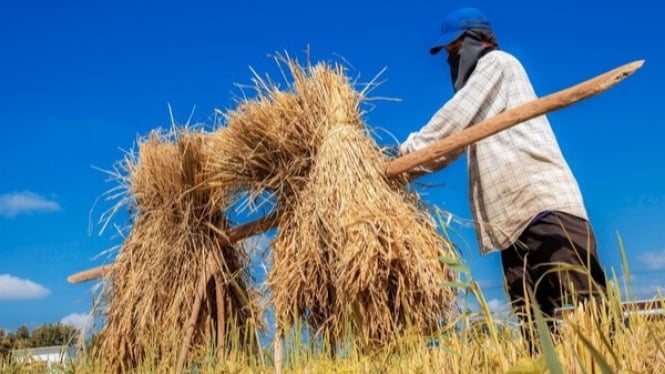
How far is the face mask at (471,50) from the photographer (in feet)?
9.12

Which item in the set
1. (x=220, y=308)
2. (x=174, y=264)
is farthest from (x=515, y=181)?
(x=174, y=264)

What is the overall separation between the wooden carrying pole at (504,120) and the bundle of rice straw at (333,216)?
0.11m

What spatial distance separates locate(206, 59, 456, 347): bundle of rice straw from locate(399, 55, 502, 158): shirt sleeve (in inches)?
7.4

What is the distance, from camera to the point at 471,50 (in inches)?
110

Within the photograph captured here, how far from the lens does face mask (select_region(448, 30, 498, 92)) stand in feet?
9.12

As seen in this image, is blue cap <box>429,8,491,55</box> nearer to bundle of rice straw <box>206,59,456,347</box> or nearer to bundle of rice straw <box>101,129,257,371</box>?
bundle of rice straw <box>206,59,456,347</box>

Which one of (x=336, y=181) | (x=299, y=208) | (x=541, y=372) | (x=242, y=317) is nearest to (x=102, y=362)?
(x=242, y=317)

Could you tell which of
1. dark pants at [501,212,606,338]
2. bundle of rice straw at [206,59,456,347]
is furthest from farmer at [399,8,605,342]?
bundle of rice straw at [206,59,456,347]

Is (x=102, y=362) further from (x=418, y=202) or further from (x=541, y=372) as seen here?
(x=541, y=372)

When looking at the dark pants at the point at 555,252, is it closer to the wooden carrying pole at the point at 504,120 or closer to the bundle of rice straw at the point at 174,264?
the wooden carrying pole at the point at 504,120

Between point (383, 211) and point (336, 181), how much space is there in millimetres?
207

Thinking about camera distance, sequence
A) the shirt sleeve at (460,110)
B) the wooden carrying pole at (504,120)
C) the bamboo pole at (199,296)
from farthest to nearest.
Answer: the bamboo pole at (199,296), the shirt sleeve at (460,110), the wooden carrying pole at (504,120)

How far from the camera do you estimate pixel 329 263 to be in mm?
2584

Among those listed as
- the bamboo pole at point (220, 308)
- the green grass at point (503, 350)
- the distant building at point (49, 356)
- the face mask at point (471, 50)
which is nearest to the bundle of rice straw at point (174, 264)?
the bamboo pole at point (220, 308)
